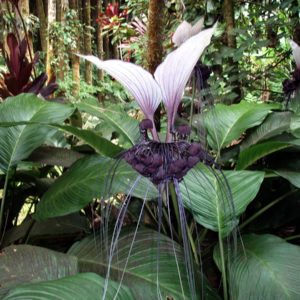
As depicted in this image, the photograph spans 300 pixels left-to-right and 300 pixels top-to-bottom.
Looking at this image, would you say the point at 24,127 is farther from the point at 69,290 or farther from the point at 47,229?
the point at 69,290

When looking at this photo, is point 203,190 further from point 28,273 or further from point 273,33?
point 273,33

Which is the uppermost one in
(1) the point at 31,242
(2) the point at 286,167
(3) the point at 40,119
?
(3) the point at 40,119

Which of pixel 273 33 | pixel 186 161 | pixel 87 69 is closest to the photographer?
pixel 186 161

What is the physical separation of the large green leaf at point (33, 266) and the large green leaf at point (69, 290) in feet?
0.43

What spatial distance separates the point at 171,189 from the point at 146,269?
0.58 ft

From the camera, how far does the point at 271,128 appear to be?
1209mm

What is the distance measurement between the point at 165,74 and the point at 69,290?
33 cm

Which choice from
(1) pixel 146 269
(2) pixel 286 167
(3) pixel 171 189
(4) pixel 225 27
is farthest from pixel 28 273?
(4) pixel 225 27

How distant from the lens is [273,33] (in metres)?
2.24

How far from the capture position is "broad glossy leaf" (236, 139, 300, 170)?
3.03 feet

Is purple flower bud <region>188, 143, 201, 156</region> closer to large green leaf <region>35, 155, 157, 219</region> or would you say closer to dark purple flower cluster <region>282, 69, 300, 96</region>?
large green leaf <region>35, 155, 157, 219</region>

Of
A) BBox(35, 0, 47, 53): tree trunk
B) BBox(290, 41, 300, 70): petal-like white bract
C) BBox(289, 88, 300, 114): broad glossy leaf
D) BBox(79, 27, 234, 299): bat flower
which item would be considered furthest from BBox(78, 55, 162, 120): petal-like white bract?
BBox(35, 0, 47, 53): tree trunk

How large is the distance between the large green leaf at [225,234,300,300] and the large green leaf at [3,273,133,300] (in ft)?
0.67

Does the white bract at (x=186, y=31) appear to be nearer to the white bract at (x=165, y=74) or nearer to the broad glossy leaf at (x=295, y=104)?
the white bract at (x=165, y=74)
